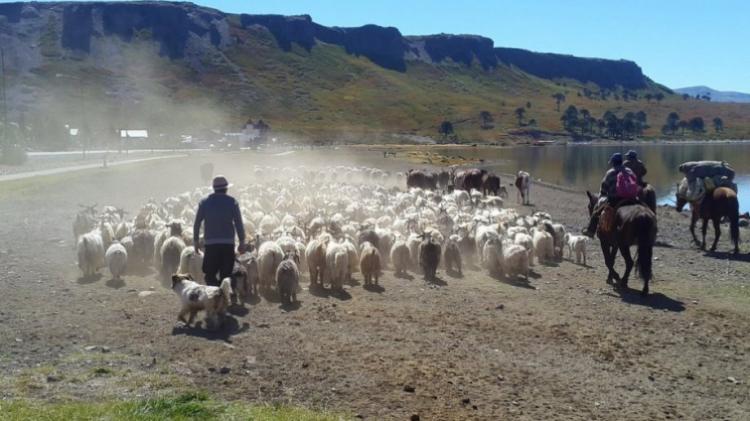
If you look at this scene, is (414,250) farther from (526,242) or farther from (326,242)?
(526,242)

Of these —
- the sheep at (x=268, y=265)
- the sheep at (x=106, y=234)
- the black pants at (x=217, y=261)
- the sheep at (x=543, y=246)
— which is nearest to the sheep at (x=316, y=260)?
the sheep at (x=268, y=265)

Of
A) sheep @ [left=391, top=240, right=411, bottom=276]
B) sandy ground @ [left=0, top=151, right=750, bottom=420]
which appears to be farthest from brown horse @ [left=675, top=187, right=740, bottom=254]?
sheep @ [left=391, top=240, right=411, bottom=276]

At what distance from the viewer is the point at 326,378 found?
30.5 ft

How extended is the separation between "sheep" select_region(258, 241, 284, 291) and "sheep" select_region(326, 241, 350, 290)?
43.7 inches

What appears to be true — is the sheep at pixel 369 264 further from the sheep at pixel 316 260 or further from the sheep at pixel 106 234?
the sheep at pixel 106 234

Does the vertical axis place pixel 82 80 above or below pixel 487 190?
above

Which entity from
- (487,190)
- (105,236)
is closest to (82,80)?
(487,190)

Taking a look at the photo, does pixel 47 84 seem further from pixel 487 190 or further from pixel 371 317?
pixel 371 317

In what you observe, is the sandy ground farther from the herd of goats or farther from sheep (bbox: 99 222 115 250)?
sheep (bbox: 99 222 115 250)

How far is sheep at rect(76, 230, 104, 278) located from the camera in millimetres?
15414

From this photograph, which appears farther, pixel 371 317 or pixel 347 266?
pixel 347 266

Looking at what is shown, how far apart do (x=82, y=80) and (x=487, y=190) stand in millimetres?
151365

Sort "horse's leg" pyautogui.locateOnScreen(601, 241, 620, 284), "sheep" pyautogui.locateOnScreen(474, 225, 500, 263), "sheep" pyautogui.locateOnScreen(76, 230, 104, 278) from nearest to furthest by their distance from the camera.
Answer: "sheep" pyautogui.locateOnScreen(76, 230, 104, 278)
"horse's leg" pyautogui.locateOnScreen(601, 241, 620, 284)
"sheep" pyautogui.locateOnScreen(474, 225, 500, 263)

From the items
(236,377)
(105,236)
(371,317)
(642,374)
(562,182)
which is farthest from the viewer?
(562,182)
